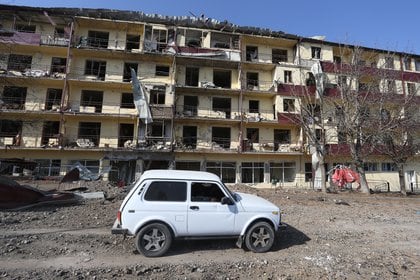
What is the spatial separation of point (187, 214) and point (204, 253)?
108 centimetres

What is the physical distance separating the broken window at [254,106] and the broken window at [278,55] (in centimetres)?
590

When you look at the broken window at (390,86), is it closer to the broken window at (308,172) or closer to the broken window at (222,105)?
the broken window at (308,172)

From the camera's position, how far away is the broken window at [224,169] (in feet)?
88.7

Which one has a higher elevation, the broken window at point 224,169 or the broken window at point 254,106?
the broken window at point 254,106

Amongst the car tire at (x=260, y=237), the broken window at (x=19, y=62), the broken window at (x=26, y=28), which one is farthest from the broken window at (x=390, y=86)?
the broken window at (x=26, y=28)

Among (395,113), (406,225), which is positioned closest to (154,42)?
(395,113)

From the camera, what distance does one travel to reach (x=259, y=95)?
29281 millimetres

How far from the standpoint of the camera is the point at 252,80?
98.7 feet

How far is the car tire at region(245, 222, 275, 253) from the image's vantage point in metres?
6.55

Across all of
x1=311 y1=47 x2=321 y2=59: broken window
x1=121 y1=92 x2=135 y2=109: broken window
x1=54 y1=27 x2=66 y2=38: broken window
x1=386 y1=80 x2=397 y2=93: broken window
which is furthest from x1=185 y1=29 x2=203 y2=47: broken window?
x1=386 y1=80 x2=397 y2=93: broken window

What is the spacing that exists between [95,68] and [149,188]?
2513 centimetres

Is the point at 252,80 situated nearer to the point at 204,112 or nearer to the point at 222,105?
the point at 222,105

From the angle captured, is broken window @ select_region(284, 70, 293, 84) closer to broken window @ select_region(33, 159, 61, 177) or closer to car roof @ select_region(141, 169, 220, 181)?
broken window @ select_region(33, 159, 61, 177)

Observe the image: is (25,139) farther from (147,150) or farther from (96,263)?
(96,263)
